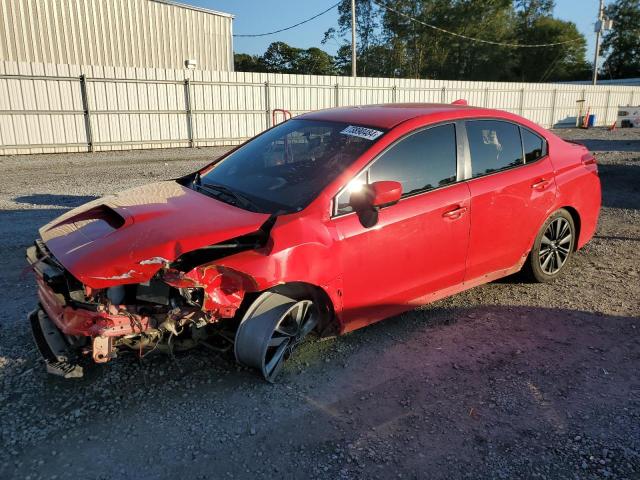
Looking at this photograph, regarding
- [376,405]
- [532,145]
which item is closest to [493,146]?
[532,145]

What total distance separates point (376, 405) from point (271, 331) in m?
0.77

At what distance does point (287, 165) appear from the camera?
3842 mm

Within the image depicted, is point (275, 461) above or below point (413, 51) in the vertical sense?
below

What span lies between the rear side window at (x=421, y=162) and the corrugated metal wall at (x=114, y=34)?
18.6 meters

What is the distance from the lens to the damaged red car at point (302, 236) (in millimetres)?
2824

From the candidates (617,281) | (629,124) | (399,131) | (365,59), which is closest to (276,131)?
(399,131)

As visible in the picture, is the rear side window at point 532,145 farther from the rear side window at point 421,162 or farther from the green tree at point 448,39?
the green tree at point 448,39

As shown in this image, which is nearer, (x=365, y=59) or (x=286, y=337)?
(x=286, y=337)

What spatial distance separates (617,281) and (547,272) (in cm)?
75

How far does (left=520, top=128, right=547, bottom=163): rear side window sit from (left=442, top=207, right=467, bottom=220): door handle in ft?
3.54

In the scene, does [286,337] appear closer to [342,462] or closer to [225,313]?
[225,313]

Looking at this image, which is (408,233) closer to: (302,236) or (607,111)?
(302,236)

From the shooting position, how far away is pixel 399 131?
3.64 metres

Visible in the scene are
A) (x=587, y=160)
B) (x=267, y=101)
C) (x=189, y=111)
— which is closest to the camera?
(x=587, y=160)
